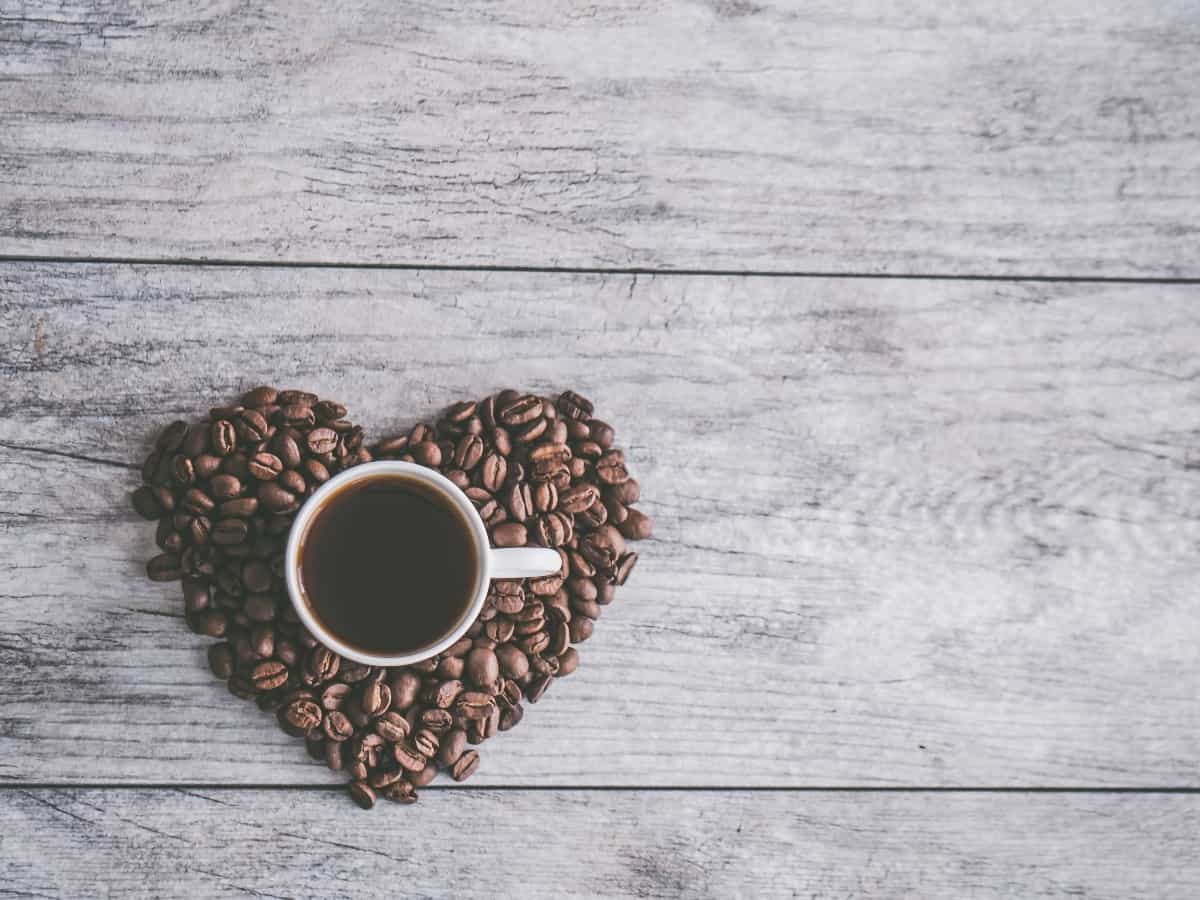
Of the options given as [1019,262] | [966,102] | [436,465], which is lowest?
[436,465]

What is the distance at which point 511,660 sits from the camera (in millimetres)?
851

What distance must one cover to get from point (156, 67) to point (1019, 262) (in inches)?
28.6

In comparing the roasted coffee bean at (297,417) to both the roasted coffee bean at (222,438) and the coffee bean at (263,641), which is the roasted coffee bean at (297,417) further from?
the coffee bean at (263,641)

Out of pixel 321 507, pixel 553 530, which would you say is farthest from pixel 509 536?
pixel 321 507

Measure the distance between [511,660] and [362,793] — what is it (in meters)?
0.15

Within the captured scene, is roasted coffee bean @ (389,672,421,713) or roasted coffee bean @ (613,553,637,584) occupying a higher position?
roasted coffee bean @ (613,553,637,584)

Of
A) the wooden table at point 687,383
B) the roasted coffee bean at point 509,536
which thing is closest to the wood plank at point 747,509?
the wooden table at point 687,383

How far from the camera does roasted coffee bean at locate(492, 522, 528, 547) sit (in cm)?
84

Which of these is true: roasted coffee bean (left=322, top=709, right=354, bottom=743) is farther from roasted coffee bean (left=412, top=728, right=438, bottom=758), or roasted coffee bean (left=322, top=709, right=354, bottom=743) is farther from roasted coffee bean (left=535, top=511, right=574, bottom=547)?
roasted coffee bean (left=535, top=511, right=574, bottom=547)

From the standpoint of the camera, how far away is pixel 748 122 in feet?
3.00

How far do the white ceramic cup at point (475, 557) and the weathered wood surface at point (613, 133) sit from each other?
0.20m

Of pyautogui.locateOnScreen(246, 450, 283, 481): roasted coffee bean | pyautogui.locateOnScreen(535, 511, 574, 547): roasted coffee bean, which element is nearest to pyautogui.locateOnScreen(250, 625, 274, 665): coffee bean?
pyautogui.locateOnScreen(246, 450, 283, 481): roasted coffee bean

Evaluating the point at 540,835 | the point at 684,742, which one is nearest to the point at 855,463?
the point at 684,742

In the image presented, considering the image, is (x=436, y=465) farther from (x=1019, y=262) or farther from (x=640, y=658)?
(x=1019, y=262)
